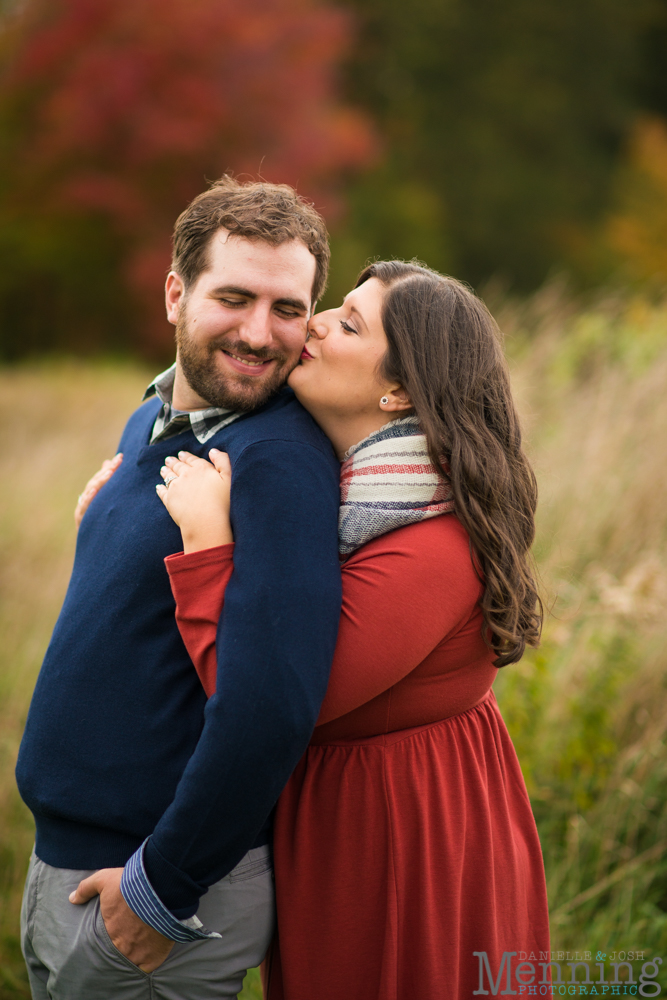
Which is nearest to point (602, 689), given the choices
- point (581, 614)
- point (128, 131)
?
point (581, 614)

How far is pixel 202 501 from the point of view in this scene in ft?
5.38

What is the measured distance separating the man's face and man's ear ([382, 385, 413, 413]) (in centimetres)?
29

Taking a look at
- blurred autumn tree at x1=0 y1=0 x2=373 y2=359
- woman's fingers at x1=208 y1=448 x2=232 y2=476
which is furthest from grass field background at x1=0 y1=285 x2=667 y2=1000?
blurred autumn tree at x1=0 y1=0 x2=373 y2=359

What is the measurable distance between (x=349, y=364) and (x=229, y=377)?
0.29 meters

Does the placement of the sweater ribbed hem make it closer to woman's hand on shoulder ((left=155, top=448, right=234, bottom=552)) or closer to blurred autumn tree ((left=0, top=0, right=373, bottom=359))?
woman's hand on shoulder ((left=155, top=448, right=234, bottom=552))

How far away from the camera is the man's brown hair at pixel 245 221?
1.93 meters

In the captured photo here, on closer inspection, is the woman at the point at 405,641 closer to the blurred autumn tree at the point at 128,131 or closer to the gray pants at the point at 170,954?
the gray pants at the point at 170,954

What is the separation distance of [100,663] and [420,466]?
0.81 meters

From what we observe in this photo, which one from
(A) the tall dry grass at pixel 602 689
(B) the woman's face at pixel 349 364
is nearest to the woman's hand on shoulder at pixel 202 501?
(B) the woman's face at pixel 349 364

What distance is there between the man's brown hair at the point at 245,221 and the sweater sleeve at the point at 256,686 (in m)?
0.68

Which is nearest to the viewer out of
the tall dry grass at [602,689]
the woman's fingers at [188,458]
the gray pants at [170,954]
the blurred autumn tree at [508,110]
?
the gray pants at [170,954]

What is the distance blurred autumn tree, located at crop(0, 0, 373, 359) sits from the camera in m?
10.5

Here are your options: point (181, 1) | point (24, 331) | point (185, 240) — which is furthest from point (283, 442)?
point (24, 331)

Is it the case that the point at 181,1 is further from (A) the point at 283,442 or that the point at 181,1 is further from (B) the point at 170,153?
(A) the point at 283,442
